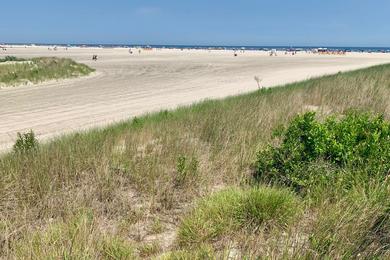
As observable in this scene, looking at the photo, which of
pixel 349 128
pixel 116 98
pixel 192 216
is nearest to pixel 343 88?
pixel 349 128

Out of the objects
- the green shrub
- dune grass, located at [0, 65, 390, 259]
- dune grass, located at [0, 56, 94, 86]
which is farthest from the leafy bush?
dune grass, located at [0, 56, 94, 86]

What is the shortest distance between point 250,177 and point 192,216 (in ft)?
5.23

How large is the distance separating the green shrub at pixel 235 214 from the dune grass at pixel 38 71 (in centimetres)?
2180

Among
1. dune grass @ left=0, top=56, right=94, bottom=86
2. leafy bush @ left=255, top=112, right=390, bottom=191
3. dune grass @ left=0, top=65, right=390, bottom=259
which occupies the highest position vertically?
leafy bush @ left=255, top=112, right=390, bottom=191

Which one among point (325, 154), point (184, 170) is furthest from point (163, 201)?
point (325, 154)

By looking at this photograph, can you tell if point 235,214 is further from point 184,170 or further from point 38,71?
point 38,71

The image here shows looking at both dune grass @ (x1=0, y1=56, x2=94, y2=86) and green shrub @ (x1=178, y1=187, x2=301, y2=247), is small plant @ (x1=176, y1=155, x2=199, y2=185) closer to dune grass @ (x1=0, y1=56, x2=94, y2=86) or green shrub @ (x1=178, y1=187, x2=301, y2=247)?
green shrub @ (x1=178, y1=187, x2=301, y2=247)

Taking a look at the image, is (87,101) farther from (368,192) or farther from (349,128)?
(368,192)

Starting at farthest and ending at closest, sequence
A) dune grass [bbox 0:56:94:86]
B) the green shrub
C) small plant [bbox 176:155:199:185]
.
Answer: dune grass [bbox 0:56:94:86]
small plant [bbox 176:155:199:185]
the green shrub

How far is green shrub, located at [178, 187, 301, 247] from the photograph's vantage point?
3.79m

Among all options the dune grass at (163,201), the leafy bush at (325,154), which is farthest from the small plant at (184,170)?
the leafy bush at (325,154)

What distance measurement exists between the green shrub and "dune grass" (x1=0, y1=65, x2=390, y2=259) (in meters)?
0.02

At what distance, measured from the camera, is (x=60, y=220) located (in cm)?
402

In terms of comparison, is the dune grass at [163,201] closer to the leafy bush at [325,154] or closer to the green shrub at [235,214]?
the green shrub at [235,214]
